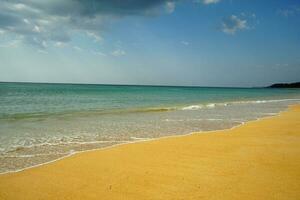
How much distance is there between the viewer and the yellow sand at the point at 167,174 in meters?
5.09

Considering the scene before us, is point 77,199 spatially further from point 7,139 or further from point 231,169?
point 7,139

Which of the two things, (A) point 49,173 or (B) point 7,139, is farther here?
(B) point 7,139

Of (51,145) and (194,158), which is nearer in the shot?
(194,158)

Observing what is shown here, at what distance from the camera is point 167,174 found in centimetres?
607

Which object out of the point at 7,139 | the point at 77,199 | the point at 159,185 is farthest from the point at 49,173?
the point at 7,139

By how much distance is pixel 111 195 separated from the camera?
5.02 meters

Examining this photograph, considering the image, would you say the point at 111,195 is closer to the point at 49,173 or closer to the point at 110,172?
the point at 110,172

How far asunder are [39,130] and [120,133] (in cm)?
352

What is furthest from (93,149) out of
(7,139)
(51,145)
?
(7,139)

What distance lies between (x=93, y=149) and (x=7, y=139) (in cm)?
363

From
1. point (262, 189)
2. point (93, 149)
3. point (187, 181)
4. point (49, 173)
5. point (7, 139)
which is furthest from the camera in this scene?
point (7, 139)

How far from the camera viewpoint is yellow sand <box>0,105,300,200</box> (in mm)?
5094

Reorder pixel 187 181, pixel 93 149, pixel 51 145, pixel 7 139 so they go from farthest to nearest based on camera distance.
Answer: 1. pixel 7 139
2. pixel 51 145
3. pixel 93 149
4. pixel 187 181

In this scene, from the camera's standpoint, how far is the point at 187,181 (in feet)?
18.6
